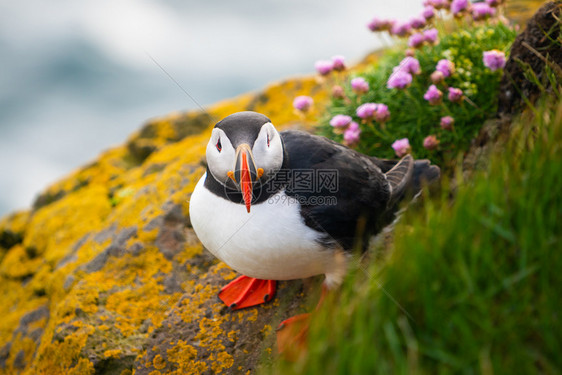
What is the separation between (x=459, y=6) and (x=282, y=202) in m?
3.59

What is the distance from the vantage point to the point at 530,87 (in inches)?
150

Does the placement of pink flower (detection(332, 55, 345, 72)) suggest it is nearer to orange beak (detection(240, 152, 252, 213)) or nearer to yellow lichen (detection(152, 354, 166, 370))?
orange beak (detection(240, 152, 252, 213))

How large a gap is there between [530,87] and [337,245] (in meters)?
2.33

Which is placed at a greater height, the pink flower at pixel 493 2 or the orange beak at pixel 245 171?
the pink flower at pixel 493 2

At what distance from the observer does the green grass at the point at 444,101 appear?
4617mm

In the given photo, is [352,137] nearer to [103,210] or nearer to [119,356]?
[119,356]

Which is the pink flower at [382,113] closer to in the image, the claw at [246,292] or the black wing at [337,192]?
the black wing at [337,192]

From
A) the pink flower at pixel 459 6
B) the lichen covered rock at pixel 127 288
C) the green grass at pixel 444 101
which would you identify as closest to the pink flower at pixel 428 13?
the pink flower at pixel 459 6

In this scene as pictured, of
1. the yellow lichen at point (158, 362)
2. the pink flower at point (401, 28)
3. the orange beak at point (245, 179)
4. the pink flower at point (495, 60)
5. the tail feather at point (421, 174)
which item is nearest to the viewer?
the orange beak at point (245, 179)

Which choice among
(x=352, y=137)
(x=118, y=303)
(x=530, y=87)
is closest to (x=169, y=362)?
(x=118, y=303)

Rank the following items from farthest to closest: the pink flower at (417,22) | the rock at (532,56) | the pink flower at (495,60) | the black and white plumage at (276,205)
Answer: the pink flower at (417,22), the pink flower at (495,60), the rock at (532,56), the black and white plumage at (276,205)

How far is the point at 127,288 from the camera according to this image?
420 centimetres

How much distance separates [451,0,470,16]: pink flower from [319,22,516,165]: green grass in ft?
0.95

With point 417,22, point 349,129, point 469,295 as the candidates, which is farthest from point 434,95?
point 469,295
